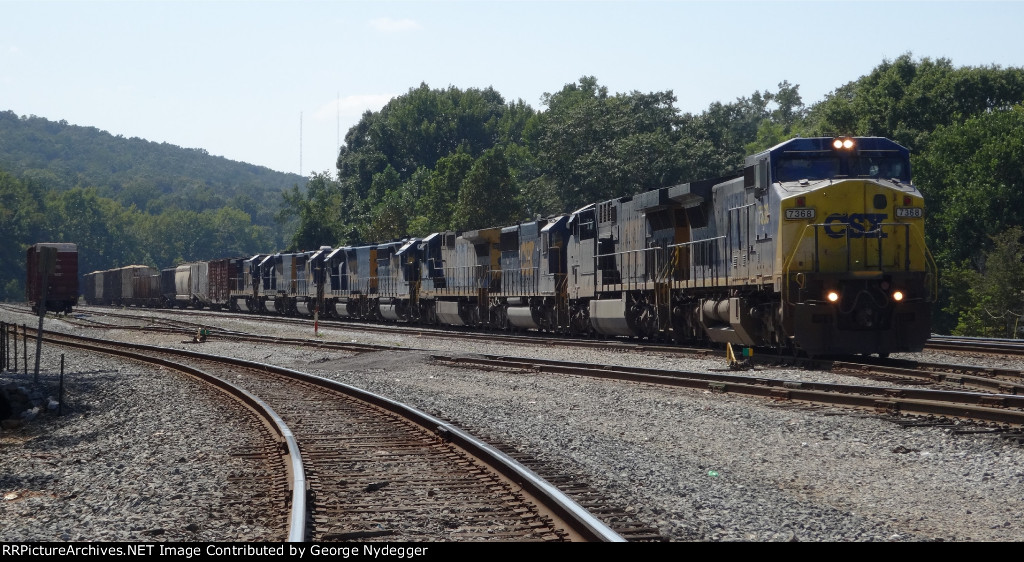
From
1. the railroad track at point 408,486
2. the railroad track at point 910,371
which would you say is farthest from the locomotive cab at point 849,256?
the railroad track at point 408,486

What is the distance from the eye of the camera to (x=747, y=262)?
18047mm

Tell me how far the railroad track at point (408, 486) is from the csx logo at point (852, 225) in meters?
8.11

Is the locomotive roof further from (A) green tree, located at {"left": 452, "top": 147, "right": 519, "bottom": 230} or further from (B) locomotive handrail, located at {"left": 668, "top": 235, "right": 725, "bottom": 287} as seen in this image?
(A) green tree, located at {"left": 452, "top": 147, "right": 519, "bottom": 230}

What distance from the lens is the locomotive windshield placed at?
55.6 ft

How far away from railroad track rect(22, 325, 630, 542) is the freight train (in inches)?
300

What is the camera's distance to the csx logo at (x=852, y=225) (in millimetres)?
16406

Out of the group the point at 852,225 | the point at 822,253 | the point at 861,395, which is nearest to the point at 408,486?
the point at 861,395

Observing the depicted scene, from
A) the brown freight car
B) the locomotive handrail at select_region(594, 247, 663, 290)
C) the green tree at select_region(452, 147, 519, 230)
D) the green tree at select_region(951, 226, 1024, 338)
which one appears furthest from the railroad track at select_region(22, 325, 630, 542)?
the green tree at select_region(452, 147, 519, 230)

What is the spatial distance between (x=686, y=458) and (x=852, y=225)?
8934 millimetres
